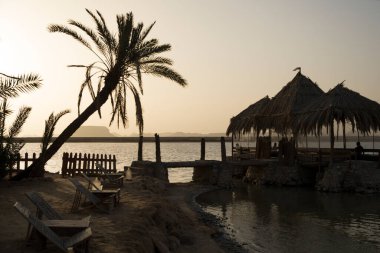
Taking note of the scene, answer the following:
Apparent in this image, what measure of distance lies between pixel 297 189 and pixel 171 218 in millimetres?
11937

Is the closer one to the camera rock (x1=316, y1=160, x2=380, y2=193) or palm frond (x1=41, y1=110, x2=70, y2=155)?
palm frond (x1=41, y1=110, x2=70, y2=155)

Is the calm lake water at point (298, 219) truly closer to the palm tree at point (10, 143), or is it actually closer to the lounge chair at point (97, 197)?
the lounge chair at point (97, 197)

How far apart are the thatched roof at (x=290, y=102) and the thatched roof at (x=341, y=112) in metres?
1.19

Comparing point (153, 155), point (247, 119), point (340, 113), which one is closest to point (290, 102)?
point (247, 119)

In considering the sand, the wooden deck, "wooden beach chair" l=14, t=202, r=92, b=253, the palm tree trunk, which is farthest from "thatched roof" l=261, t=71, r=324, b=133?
"wooden beach chair" l=14, t=202, r=92, b=253

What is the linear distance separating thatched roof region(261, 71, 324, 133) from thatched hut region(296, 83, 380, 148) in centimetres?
115

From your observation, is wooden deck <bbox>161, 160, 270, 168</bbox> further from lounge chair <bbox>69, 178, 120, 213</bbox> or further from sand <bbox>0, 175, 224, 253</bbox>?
lounge chair <bbox>69, 178, 120, 213</bbox>

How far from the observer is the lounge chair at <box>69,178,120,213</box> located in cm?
941

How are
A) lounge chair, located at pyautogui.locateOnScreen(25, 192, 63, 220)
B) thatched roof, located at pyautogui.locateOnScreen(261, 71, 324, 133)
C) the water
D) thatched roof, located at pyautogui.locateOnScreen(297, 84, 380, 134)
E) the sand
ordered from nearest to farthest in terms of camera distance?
the sand < lounge chair, located at pyautogui.locateOnScreen(25, 192, 63, 220) < thatched roof, located at pyautogui.locateOnScreen(297, 84, 380, 134) < thatched roof, located at pyautogui.locateOnScreen(261, 71, 324, 133) < the water

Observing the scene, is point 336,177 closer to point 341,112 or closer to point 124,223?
point 341,112

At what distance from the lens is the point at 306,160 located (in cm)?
2203

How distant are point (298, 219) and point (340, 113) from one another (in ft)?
28.1

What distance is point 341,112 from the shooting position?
19.7m

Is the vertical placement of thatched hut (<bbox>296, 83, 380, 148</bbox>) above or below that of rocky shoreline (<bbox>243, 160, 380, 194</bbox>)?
above
